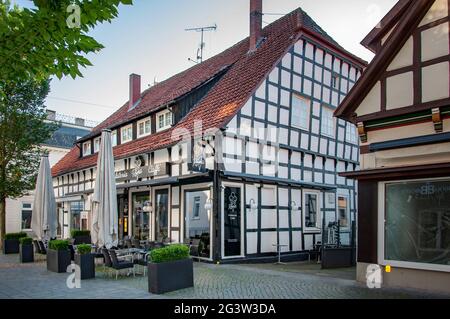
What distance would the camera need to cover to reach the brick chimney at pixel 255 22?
56.2 feet

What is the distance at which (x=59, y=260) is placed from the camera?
11500mm

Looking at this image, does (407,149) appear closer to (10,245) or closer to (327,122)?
(327,122)

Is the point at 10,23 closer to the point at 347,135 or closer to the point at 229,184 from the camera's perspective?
the point at 229,184

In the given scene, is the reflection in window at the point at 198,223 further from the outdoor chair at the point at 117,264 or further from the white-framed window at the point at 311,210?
the white-framed window at the point at 311,210

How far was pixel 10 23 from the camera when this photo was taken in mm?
5855

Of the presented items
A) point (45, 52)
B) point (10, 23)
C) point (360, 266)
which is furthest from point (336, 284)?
point (10, 23)

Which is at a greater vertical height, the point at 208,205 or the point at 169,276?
the point at 208,205

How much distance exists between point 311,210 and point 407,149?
315 inches

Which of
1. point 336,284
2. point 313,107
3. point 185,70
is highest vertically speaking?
point 185,70

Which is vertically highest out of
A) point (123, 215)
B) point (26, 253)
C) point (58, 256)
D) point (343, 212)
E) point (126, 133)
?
point (126, 133)

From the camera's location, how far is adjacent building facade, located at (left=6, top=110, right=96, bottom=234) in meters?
29.5

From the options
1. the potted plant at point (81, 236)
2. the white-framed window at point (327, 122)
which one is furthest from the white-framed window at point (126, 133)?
the white-framed window at point (327, 122)

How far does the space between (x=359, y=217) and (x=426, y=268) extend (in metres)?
1.77

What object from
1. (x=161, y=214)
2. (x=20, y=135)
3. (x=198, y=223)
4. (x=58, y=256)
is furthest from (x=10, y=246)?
(x=198, y=223)
